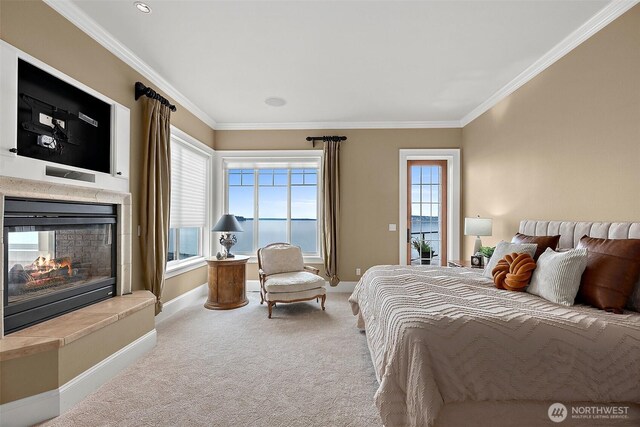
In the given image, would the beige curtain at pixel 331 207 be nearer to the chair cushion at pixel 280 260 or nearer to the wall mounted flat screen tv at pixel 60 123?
the chair cushion at pixel 280 260

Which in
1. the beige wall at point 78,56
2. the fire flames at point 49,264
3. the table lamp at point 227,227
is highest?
the beige wall at point 78,56

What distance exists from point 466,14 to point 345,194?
10.3ft

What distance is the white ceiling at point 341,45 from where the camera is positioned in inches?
93.4

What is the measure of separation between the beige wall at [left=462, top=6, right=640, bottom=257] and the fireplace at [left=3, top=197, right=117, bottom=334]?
437 centimetres

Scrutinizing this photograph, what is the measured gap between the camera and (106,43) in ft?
9.12

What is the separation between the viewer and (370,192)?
5.18m

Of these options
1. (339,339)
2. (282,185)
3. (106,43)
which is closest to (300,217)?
(282,185)

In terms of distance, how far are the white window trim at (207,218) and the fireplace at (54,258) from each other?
113 cm

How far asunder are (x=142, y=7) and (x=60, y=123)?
3.72 ft

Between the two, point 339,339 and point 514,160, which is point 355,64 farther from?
point 339,339

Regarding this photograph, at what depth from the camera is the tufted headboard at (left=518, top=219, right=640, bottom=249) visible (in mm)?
2135

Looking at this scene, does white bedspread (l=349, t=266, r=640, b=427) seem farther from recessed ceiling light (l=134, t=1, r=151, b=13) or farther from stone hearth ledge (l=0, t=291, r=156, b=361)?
recessed ceiling light (l=134, t=1, r=151, b=13)

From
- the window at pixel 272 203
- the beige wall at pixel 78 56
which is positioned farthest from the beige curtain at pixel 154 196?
the window at pixel 272 203

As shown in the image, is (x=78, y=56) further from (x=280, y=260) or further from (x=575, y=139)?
(x=575, y=139)
